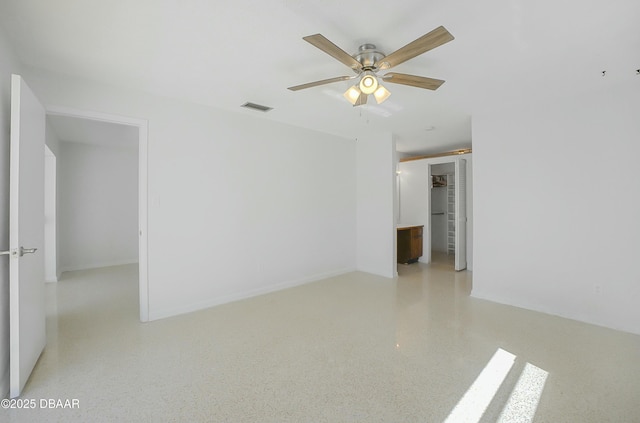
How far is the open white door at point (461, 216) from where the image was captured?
5.30 meters

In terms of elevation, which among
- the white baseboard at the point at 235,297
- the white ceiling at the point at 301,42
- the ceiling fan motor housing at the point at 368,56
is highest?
the white ceiling at the point at 301,42

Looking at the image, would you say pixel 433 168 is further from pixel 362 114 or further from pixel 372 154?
pixel 362 114

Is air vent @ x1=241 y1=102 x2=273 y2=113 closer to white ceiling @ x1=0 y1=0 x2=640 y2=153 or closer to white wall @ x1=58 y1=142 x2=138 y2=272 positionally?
white ceiling @ x1=0 y1=0 x2=640 y2=153

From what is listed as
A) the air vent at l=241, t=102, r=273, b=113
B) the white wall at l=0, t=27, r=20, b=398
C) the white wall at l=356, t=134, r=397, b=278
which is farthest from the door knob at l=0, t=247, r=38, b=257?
the white wall at l=356, t=134, r=397, b=278

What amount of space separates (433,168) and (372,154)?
2.78 m

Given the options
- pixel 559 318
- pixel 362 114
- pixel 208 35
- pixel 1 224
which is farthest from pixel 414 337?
pixel 1 224

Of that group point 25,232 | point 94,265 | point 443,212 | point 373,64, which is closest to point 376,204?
point 373,64

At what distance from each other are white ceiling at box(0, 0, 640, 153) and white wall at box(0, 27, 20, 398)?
28cm

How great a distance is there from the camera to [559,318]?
315 cm

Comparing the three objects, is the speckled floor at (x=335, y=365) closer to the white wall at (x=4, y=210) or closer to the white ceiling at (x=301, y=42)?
the white wall at (x=4, y=210)

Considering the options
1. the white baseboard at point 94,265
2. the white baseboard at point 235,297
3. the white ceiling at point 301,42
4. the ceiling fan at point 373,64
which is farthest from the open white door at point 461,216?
the white baseboard at point 94,265

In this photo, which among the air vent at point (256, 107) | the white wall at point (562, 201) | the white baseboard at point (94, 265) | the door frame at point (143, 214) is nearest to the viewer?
the white wall at point (562, 201)

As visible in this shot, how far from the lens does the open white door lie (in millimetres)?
5302

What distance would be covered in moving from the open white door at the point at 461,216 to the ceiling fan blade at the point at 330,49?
389cm
